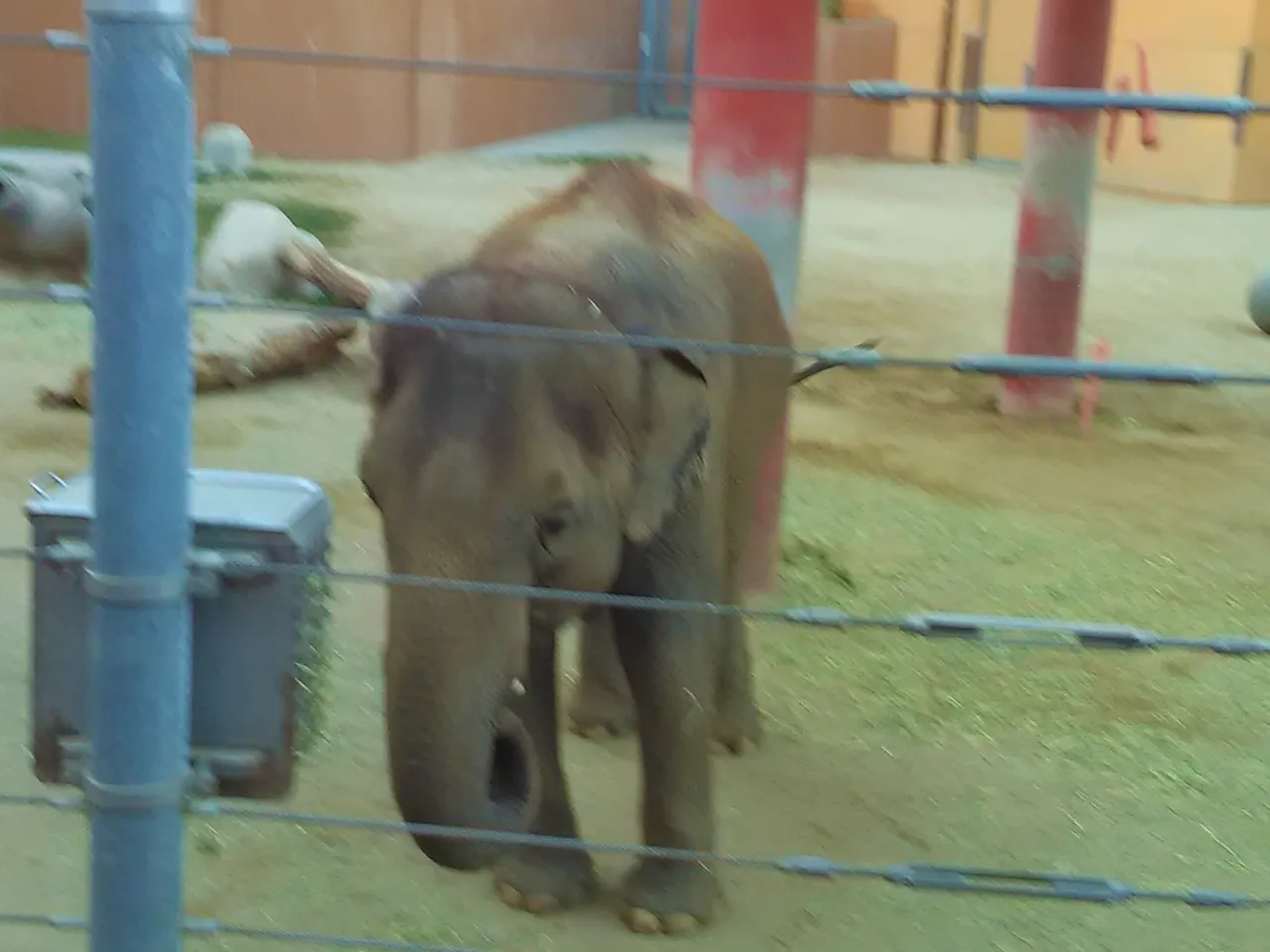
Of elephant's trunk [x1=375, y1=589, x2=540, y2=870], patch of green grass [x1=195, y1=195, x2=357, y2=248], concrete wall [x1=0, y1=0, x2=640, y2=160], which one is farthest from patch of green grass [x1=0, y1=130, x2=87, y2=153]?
elephant's trunk [x1=375, y1=589, x2=540, y2=870]

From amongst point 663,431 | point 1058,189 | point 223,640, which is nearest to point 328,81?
point 1058,189

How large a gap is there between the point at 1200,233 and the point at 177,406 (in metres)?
7.31

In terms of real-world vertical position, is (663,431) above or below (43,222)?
above

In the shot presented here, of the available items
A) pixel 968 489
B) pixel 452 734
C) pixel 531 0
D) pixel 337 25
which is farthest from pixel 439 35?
pixel 452 734

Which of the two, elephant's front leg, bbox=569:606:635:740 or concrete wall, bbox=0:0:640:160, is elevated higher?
concrete wall, bbox=0:0:640:160

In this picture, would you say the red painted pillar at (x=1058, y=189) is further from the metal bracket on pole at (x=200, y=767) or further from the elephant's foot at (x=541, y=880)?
the metal bracket on pole at (x=200, y=767)

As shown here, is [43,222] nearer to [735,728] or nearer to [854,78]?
[735,728]

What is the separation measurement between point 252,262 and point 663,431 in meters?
3.36

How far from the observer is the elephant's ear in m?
1.66

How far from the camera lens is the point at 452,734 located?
142cm

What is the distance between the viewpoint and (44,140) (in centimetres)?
771

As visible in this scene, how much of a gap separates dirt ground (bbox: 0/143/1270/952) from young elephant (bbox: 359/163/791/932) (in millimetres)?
197

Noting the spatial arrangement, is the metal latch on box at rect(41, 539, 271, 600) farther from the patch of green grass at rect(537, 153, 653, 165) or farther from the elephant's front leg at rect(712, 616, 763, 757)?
the patch of green grass at rect(537, 153, 653, 165)

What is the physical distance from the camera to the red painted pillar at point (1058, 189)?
13.9 feet
